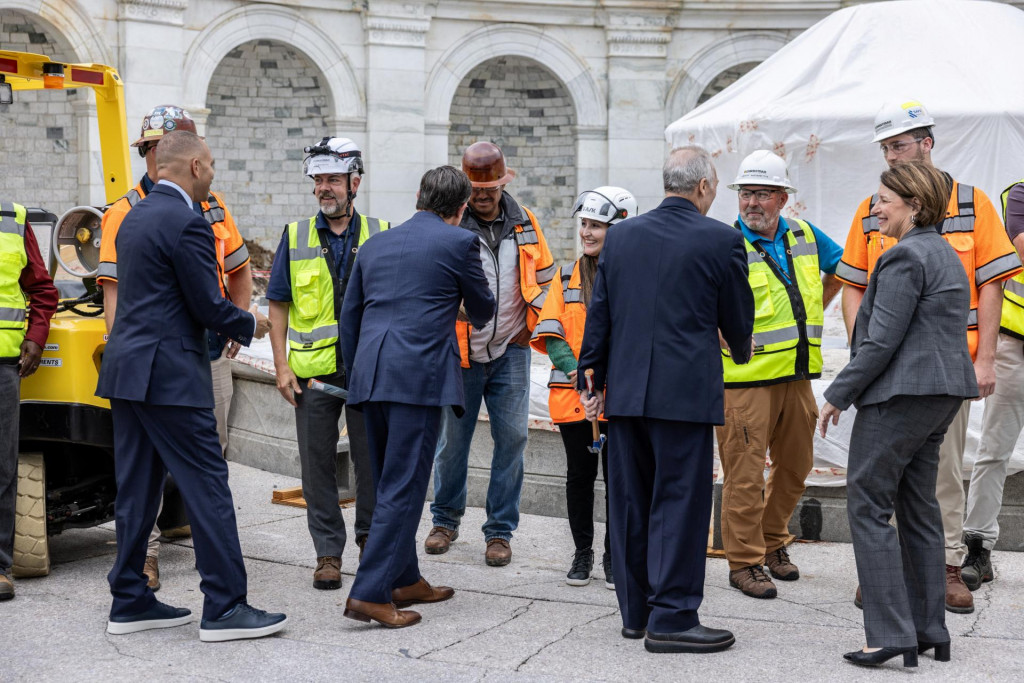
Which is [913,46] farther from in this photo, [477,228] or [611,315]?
[611,315]

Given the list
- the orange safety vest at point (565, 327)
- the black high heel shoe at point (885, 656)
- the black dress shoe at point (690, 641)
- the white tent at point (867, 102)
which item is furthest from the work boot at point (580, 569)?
the white tent at point (867, 102)

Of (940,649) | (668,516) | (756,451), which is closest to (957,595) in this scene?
(940,649)

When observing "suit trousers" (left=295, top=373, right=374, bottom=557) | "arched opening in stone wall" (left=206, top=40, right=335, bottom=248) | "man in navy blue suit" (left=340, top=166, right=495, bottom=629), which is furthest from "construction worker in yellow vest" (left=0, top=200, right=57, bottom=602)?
"arched opening in stone wall" (left=206, top=40, right=335, bottom=248)

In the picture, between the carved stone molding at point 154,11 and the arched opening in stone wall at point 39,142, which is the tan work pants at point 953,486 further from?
the arched opening in stone wall at point 39,142

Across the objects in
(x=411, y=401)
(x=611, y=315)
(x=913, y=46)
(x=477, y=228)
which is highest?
(x=913, y=46)

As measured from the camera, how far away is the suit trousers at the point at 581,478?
4.98 meters

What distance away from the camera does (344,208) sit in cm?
496

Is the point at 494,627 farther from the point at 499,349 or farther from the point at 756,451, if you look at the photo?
the point at 499,349

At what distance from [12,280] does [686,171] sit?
2.74 m

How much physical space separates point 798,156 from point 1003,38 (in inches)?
77.5

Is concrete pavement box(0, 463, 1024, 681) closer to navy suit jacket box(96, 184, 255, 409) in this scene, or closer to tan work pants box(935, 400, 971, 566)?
tan work pants box(935, 400, 971, 566)

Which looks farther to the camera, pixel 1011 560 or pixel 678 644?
pixel 1011 560

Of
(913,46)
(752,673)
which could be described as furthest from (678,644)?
(913,46)

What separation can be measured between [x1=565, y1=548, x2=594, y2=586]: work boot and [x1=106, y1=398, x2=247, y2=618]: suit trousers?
4.81 ft
